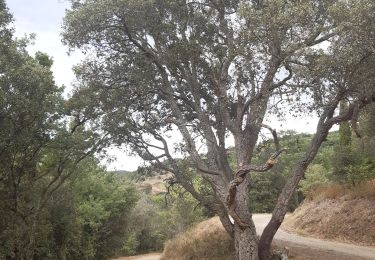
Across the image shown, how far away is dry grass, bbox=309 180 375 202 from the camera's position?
20.3 metres

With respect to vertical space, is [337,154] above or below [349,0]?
below

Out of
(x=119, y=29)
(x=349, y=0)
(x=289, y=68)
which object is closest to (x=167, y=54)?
(x=119, y=29)

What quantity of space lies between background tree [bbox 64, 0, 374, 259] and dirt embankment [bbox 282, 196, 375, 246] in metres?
6.67

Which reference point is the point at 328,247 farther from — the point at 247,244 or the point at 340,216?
the point at 247,244

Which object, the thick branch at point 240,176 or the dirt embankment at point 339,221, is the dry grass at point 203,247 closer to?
the thick branch at point 240,176

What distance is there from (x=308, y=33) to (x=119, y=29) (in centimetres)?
613

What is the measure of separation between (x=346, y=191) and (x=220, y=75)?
11.5m

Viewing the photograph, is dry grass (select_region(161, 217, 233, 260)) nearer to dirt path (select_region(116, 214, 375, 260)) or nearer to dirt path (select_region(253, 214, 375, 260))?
dirt path (select_region(116, 214, 375, 260))

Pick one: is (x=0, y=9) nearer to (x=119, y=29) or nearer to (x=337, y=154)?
(x=119, y=29)

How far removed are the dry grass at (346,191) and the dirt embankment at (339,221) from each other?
0.79 feet

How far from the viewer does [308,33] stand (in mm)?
12047

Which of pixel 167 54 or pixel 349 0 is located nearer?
pixel 349 0

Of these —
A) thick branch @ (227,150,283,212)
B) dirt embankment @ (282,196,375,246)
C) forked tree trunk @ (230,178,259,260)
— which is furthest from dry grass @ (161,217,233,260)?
dirt embankment @ (282,196,375,246)

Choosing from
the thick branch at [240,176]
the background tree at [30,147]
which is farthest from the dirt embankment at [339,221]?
the background tree at [30,147]
